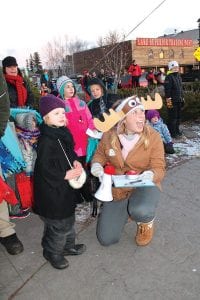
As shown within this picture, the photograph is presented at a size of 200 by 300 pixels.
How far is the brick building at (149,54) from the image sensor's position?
3266cm

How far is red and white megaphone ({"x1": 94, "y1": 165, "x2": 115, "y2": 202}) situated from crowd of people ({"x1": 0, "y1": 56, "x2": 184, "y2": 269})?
0.20 ft

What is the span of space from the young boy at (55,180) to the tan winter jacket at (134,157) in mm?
556

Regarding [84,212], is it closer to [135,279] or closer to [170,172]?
[135,279]

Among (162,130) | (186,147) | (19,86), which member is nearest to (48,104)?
(19,86)

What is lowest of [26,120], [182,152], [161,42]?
A: [182,152]

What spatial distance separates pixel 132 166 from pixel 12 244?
1356 mm

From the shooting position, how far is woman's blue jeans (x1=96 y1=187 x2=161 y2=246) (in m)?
3.47

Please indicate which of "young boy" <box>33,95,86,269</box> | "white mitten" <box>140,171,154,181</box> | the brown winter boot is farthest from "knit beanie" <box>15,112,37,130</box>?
the brown winter boot

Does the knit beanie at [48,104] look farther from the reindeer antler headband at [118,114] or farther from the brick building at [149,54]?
the brick building at [149,54]

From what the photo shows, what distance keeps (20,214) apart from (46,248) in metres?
1.14

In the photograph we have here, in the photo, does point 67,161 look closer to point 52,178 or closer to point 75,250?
point 52,178

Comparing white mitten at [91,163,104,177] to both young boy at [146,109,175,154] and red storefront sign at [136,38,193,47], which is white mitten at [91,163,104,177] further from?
red storefront sign at [136,38,193,47]

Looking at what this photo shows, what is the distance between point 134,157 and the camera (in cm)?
361

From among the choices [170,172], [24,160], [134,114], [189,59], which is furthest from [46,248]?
[189,59]
